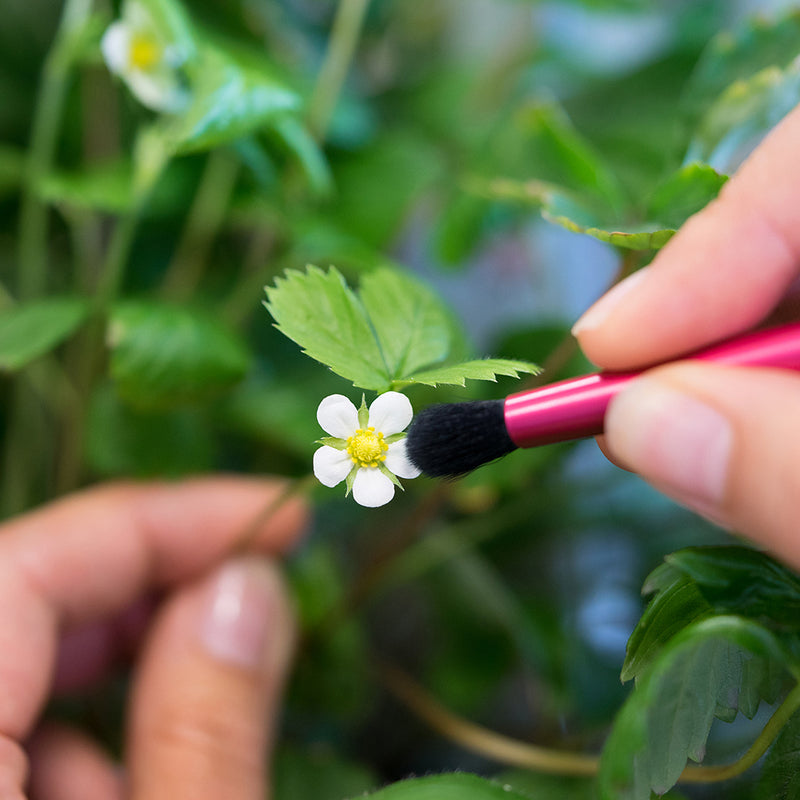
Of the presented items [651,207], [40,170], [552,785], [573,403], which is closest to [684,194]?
[651,207]

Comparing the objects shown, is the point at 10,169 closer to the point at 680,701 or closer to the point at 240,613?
the point at 240,613

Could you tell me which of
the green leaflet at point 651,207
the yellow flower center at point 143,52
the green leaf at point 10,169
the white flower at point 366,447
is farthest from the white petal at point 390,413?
the green leaf at point 10,169

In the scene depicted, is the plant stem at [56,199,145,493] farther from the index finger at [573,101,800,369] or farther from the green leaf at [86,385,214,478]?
the index finger at [573,101,800,369]

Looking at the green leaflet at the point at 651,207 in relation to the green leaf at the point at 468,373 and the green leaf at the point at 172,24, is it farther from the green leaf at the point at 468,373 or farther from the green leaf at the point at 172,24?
the green leaf at the point at 172,24

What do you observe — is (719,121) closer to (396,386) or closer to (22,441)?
(396,386)

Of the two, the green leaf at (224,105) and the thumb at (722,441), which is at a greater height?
the green leaf at (224,105)

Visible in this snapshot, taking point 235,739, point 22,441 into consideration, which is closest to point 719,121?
point 235,739

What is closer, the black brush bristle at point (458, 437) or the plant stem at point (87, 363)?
the black brush bristle at point (458, 437)
